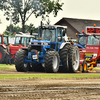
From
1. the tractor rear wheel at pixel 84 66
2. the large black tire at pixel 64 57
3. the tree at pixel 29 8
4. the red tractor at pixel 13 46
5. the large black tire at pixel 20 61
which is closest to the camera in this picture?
the large black tire at pixel 20 61

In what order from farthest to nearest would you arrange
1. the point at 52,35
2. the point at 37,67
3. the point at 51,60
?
the point at 37,67, the point at 52,35, the point at 51,60

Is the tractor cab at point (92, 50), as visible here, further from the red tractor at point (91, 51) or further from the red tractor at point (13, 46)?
the red tractor at point (13, 46)

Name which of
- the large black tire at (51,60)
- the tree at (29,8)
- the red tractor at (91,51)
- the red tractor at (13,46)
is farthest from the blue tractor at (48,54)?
the tree at (29,8)

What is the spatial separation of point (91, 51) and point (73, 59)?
3.18 metres

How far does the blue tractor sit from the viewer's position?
17.1 metres

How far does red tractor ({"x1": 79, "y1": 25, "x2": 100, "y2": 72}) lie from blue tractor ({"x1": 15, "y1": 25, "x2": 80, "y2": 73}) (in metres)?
1.36

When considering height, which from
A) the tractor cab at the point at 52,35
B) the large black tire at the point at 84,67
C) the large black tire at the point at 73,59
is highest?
the tractor cab at the point at 52,35

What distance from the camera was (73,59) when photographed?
1828cm

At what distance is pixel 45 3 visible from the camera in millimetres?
43062

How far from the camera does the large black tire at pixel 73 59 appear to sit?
709 inches

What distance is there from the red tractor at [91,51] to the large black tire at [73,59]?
1.70 feet

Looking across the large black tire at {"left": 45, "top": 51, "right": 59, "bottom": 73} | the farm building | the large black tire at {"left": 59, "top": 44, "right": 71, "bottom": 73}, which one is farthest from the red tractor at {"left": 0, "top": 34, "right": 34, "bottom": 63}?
the farm building

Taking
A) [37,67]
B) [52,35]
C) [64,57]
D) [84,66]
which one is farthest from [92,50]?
[37,67]

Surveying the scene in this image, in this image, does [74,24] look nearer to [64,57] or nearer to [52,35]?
[52,35]
